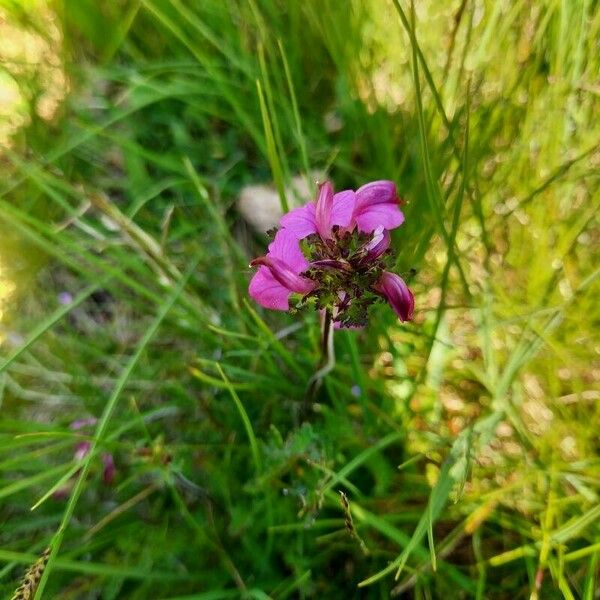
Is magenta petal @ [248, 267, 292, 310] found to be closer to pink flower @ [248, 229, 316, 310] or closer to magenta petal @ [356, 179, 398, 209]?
pink flower @ [248, 229, 316, 310]

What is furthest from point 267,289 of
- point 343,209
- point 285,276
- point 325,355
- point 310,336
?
point 310,336

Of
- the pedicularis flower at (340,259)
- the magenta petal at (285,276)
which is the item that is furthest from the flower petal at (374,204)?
the magenta petal at (285,276)

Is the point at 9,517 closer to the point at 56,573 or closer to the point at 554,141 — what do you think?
the point at 56,573

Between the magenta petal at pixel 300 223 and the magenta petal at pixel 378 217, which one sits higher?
the magenta petal at pixel 378 217

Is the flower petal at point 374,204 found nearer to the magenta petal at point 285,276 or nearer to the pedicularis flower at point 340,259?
the pedicularis flower at point 340,259

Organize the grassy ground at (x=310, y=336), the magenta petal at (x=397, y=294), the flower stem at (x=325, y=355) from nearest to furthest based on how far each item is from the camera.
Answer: the magenta petal at (x=397, y=294), the flower stem at (x=325, y=355), the grassy ground at (x=310, y=336)

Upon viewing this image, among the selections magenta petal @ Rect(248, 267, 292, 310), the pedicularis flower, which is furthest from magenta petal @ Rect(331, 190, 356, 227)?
magenta petal @ Rect(248, 267, 292, 310)

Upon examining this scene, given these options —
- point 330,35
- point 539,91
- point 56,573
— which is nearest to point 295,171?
point 330,35
